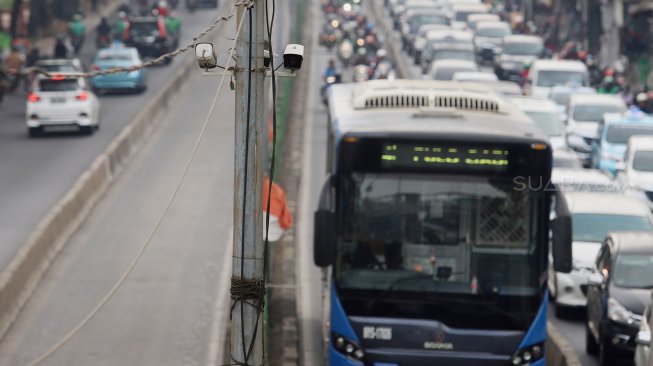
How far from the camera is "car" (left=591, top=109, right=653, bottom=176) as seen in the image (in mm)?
32156

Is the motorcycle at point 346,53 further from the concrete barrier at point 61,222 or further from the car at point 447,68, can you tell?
the concrete barrier at point 61,222

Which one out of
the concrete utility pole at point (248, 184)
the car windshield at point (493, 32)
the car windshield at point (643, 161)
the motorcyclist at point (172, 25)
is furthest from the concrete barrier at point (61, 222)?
the car windshield at point (493, 32)

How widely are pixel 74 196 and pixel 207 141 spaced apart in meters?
13.4

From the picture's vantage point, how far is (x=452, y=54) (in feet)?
176

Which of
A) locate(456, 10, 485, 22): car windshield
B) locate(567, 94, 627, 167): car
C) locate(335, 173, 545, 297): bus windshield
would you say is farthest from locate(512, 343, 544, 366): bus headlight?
locate(456, 10, 485, 22): car windshield

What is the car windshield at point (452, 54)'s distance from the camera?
2110 inches

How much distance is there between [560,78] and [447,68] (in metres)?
3.68

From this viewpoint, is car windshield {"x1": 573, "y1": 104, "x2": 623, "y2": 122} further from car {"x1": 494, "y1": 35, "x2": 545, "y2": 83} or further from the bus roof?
the bus roof

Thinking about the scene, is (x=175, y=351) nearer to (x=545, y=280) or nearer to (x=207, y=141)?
(x=545, y=280)

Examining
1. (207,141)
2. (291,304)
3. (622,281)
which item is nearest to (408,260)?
(622,281)

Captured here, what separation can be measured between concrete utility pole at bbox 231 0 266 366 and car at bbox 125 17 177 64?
179 ft

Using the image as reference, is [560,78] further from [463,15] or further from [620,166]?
[463,15]

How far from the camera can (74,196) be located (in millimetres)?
28016

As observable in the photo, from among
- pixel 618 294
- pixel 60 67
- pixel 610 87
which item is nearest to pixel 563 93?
pixel 610 87
